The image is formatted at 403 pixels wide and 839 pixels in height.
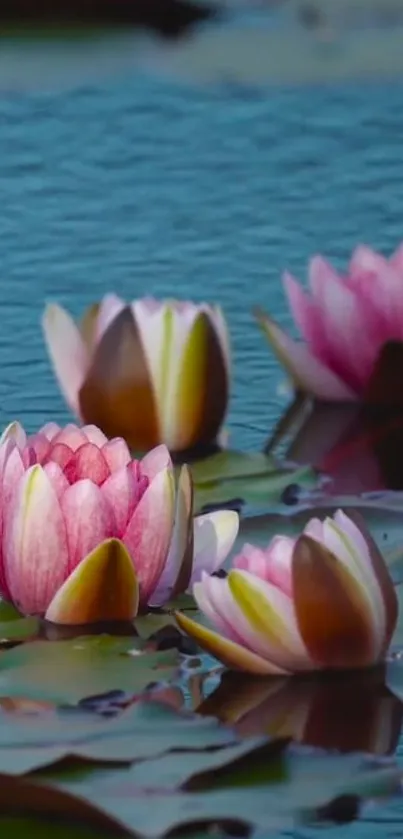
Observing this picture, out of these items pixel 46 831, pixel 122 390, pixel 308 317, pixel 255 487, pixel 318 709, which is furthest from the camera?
pixel 308 317

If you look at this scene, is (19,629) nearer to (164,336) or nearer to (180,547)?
(180,547)

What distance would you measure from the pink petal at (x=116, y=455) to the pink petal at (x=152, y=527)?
0.11 feet

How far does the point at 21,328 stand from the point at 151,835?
123 centimetres

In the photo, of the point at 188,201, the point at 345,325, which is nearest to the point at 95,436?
the point at 345,325

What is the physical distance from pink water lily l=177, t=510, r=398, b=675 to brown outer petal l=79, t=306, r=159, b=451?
1.55 ft

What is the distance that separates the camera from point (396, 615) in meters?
1.38

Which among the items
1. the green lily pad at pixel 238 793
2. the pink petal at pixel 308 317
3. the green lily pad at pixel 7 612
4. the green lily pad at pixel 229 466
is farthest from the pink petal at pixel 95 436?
the pink petal at pixel 308 317

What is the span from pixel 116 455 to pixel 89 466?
20 millimetres

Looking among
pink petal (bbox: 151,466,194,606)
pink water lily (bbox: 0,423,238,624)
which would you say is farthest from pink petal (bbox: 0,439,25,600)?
pink petal (bbox: 151,466,194,606)

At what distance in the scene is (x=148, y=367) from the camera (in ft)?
5.98

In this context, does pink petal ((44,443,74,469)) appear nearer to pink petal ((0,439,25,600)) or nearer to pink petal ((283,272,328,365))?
pink petal ((0,439,25,600))

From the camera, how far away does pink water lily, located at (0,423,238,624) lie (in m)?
1.43

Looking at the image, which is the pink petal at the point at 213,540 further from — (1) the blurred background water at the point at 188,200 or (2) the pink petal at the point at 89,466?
(1) the blurred background water at the point at 188,200

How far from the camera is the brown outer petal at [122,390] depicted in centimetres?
182
